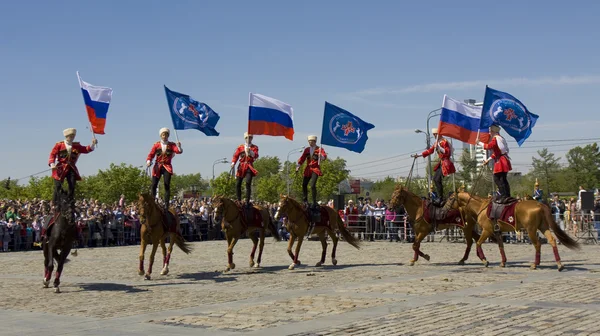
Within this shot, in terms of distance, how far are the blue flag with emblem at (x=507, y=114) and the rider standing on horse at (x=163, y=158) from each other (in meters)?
9.04

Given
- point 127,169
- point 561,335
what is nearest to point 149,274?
point 561,335

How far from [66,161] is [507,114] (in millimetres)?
12596

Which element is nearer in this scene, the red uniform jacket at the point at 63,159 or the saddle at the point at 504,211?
the red uniform jacket at the point at 63,159

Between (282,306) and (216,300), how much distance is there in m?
1.66

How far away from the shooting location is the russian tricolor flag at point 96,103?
18375 millimetres

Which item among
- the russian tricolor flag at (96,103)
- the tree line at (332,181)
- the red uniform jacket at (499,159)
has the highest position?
the tree line at (332,181)

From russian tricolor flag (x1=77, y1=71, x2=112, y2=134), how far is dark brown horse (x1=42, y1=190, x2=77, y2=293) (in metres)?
2.48

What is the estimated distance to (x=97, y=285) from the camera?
56.0 ft

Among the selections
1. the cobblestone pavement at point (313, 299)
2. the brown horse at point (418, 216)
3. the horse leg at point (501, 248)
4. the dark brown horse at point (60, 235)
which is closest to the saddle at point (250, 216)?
the cobblestone pavement at point (313, 299)

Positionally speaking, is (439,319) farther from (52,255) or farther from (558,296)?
(52,255)

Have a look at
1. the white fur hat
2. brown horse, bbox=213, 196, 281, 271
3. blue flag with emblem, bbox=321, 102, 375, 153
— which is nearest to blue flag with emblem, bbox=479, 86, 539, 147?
blue flag with emblem, bbox=321, 102, 375, 153

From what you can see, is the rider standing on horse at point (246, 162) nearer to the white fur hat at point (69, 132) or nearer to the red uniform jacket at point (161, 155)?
the red uniform jacket at point (161, 155)

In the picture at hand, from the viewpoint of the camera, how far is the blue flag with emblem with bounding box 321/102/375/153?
2359 cm

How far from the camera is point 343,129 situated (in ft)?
78.2
